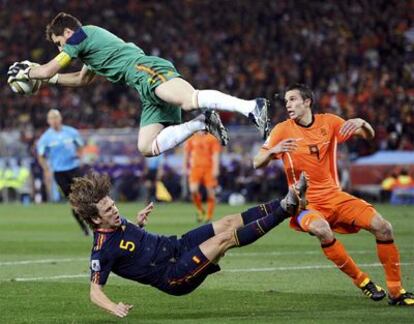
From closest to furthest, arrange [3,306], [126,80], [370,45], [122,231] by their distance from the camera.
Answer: [122,231], [3,306], [126,80], [370,45]

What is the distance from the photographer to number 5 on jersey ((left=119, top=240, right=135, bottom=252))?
970 cm

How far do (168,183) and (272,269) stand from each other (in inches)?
834

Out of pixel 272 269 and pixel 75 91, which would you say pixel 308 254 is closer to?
pixel 272 269

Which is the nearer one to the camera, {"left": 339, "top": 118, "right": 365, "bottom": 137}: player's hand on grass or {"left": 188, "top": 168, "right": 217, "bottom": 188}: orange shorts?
{"left": 339, "top": 118, "right": 365, "bottom": 137}: player's hand on grass

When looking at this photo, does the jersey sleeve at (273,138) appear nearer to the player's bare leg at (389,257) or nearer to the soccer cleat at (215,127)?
the soccer cleat at (215,127)

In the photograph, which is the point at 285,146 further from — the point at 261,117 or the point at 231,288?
the point at 231,288

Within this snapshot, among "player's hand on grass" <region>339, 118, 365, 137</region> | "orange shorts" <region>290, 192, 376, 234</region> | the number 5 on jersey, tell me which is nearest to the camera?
the number 5 on jersey

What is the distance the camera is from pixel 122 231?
9773mm

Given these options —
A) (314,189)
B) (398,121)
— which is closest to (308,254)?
(314,189)

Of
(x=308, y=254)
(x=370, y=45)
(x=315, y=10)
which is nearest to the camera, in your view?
(x=308, y=254)

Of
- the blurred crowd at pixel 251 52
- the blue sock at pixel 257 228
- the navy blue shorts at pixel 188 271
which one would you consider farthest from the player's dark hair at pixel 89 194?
the blurred crowd at pixel 251 52

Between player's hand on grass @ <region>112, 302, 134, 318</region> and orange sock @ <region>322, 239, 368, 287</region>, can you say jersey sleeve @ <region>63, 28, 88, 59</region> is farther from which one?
player's hand on grass @ <region>112, 302, 134, 318</region>

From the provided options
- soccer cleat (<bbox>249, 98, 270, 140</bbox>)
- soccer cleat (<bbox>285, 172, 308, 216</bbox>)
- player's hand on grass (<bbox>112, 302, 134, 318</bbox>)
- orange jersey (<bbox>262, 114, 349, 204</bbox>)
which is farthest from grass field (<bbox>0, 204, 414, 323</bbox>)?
soccer cleat (<bbox>249, 98, 270, 140</bbox>)

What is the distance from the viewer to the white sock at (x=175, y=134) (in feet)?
36.6
